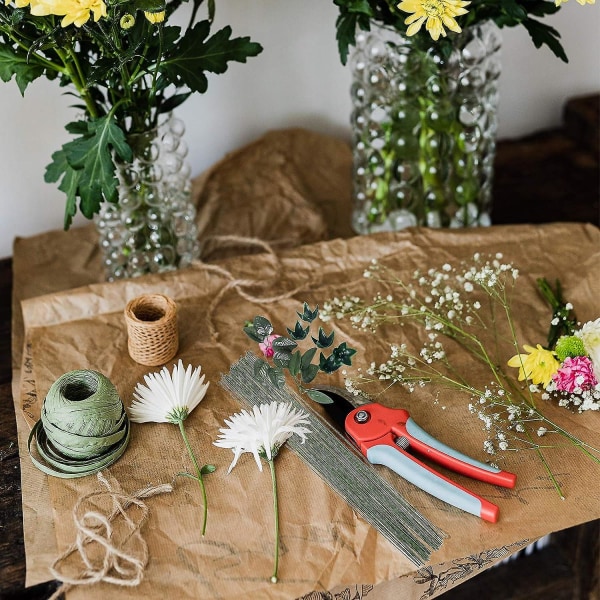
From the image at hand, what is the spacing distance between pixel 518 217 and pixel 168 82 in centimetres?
Result: 67

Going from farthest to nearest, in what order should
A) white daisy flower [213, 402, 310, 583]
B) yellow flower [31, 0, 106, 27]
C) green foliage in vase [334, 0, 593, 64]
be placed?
1. green foliage in vase [334, 0, 593, 64]
2. white daisy flower [213, 402, 310, 583]
3. yellow flower [31, 0, 106, 27]

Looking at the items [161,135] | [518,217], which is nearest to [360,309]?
[161,135]

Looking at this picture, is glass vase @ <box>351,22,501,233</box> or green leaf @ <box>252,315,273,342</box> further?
glass vase @ <box>351,22,501,233</box>

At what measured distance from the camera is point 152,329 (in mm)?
916

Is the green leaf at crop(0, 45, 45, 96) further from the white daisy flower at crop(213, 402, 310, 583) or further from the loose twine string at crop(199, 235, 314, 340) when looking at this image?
the white daisy flower at crop(213, 402, 310, 583)

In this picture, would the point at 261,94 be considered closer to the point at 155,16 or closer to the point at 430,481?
the point at 155,16

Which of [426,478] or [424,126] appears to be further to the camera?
[424,126]

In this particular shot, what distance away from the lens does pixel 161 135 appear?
41.2 inches

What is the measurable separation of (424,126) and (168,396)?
0.52 metres

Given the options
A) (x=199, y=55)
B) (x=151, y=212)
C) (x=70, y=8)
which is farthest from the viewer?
(x=151, y=212)

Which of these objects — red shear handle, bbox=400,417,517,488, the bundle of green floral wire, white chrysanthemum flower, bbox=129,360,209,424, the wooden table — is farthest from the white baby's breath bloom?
white chrysanthemum flower, bbox=129,360,209,424

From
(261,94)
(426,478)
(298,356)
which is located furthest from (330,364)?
(261,94)

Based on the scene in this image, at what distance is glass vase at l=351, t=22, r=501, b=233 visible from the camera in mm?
1086

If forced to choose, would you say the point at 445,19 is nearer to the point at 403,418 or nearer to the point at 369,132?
the point at 369,132
